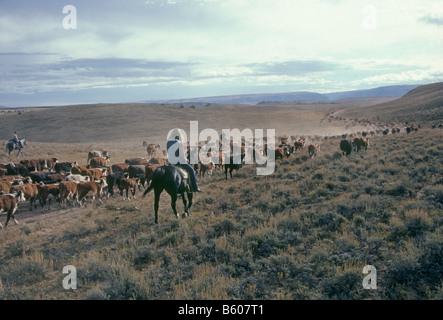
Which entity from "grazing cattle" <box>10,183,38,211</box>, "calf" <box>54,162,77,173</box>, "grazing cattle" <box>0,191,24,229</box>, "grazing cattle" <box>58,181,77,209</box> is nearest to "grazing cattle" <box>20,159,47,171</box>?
"calf" <box>54,162,77,173</box>

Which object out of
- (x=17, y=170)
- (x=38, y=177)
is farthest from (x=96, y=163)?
(x=38, y=177)

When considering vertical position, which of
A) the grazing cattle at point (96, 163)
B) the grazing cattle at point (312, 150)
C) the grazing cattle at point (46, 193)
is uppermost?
the grazing cattle at point (312, 150)

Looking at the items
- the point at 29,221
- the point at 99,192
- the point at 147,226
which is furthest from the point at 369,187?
the point at 29,221

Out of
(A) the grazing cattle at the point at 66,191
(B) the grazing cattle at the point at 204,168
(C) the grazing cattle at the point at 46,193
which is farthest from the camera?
(B) the grazing cattle at the point at 204,168

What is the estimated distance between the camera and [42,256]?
23.0ft

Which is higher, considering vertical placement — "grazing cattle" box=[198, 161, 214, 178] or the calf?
the calf

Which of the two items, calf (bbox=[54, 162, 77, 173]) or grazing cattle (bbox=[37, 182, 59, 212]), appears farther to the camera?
calf (bbox=[54, 162, 77, 173])

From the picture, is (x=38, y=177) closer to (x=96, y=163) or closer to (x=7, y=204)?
(x=96, y=163)

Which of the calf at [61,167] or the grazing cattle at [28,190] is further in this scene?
the calf at [61,167]

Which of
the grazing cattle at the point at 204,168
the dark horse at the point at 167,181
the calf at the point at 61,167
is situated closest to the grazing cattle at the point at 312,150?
the grazing cattle at the point at 204,168

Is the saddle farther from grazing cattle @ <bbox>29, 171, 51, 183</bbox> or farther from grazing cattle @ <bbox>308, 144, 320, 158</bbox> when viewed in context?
grazing cattle @ <bbox>308, 144, 320, 158</bbox>

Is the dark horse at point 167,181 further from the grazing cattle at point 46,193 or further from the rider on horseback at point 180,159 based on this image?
the grazing cattle at point 46,193
